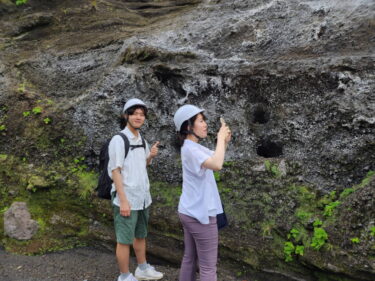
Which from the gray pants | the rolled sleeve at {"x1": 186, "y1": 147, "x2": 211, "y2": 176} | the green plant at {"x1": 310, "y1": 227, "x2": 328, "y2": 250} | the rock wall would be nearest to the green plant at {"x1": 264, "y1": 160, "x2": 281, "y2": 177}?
the rock wall

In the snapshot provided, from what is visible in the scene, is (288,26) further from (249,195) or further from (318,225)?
(318,225)

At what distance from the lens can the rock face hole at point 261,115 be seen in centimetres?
647

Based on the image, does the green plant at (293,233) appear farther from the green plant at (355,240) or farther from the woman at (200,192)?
the woman at (200,192)

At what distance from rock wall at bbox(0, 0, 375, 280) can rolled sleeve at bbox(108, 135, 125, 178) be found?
178 cm

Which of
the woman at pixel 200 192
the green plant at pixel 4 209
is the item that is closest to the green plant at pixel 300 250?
the woman at pixel 200 192

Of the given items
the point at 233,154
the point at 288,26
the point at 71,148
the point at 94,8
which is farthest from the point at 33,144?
the point at 288,26

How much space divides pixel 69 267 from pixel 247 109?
13.1 feet

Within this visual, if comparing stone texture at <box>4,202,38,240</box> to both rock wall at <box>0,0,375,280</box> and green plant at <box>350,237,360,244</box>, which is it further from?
green plant at <box>350,237,360,244</box>

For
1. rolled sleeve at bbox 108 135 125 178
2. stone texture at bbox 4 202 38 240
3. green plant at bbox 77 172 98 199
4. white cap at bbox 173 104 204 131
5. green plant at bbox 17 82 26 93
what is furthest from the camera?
green plant at bbox 17 82 26 93

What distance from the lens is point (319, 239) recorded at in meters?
4.65

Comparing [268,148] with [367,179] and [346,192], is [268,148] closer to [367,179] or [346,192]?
[346,192]

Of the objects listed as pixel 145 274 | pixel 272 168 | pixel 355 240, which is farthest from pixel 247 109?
pixel 145 274

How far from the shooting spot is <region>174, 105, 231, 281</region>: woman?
350cm

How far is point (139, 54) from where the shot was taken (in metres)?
7.38
